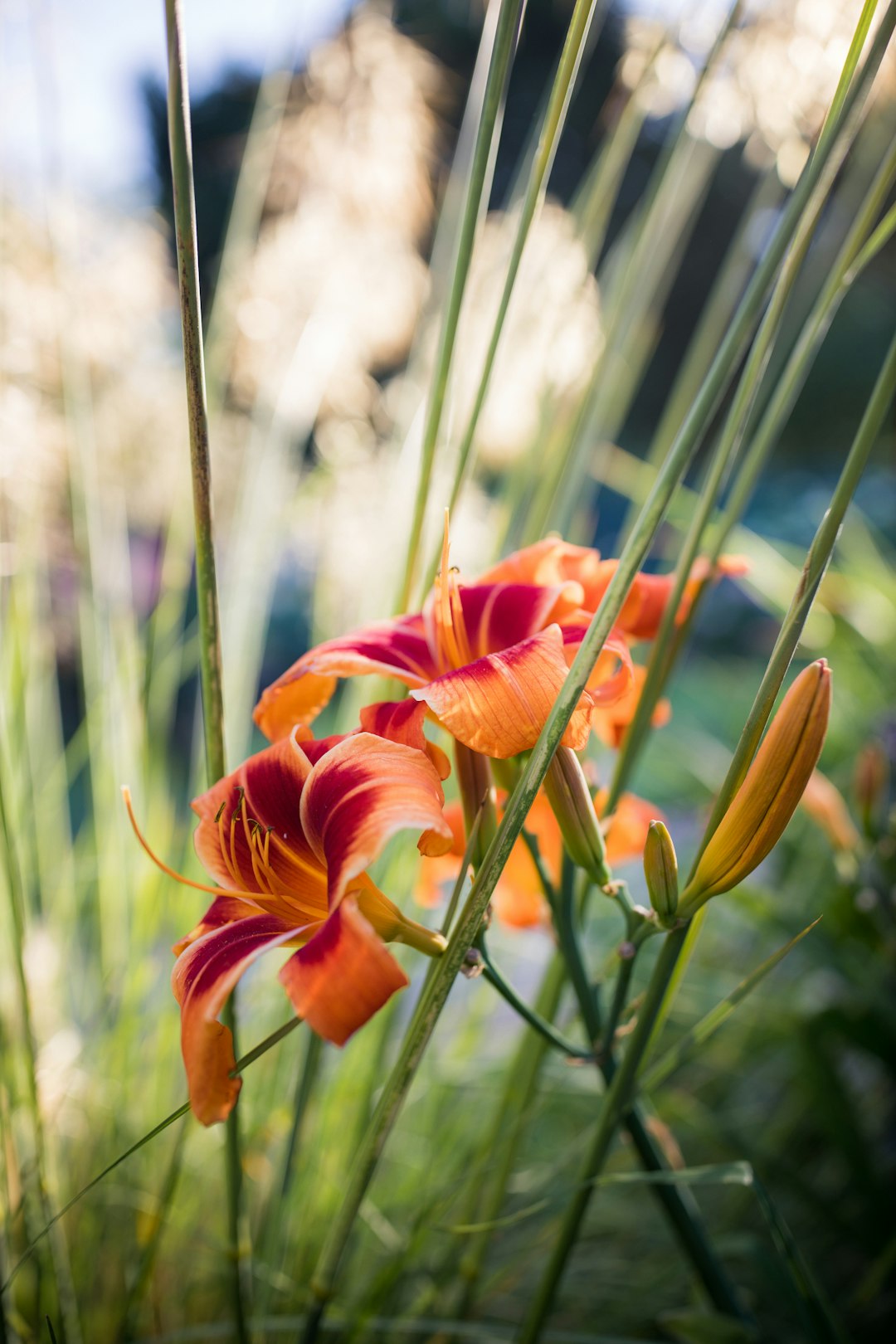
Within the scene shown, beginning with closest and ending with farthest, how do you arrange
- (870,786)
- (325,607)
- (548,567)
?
(548,567) → (870,786) → (325,607)

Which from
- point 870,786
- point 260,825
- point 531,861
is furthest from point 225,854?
point 870,786

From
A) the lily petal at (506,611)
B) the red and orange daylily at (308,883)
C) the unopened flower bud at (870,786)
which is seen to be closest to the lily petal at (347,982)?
the red and orange daylily at (308,883)

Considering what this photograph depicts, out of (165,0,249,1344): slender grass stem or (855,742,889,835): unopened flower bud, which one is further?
(855,742,889,835): unopened flower bud

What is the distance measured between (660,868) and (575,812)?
26 mm

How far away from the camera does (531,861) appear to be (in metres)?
0.30

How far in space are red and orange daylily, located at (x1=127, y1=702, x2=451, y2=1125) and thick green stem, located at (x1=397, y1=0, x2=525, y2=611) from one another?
9cm

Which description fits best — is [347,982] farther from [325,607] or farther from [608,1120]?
[325,607]

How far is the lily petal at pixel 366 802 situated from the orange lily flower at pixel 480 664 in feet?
0.05

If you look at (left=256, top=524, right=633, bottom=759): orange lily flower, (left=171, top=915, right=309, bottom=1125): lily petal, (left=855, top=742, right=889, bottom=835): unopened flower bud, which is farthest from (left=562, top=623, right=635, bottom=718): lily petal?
(left=855, top=742, right=889, bottom=835): unopened flower bud

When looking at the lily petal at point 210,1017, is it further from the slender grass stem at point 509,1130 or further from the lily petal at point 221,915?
the slender grass stem at point 509,1130

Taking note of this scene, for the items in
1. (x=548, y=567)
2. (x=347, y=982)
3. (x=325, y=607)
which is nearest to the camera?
(x=347, y=982)

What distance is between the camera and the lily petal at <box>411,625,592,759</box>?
0.66 feet

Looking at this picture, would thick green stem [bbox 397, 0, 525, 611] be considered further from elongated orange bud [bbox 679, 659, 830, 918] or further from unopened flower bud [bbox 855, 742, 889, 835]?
unopened flower bud [bbox 855, 742, 889, 835]

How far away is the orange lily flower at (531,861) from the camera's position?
299 millimetres
